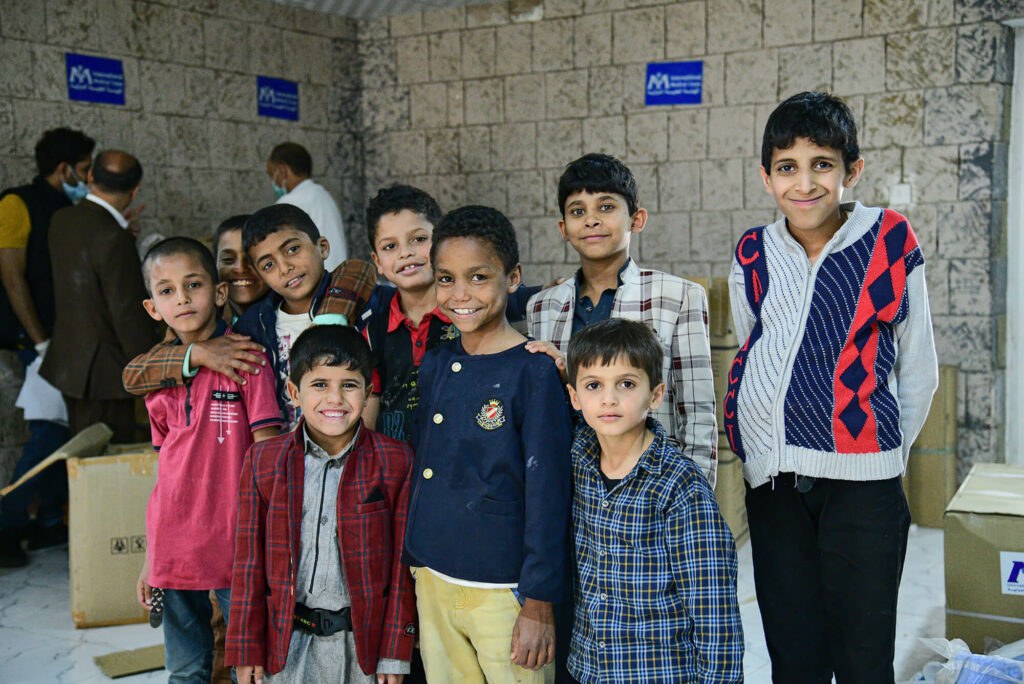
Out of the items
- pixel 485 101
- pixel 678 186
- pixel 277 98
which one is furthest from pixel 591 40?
pixel 277 98

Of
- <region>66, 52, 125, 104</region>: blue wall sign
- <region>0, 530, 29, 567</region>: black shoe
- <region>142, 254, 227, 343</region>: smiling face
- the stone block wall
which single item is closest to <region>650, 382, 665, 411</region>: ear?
<region>142, 254, 227, 343</region>: smiling face

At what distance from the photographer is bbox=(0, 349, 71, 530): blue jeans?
13.9 feet

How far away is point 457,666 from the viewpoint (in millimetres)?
1873

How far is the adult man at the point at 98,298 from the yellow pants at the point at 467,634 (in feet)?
8.60

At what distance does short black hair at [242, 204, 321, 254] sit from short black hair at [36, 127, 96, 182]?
99.0 inches

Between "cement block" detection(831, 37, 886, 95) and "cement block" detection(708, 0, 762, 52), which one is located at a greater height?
"cement block" detection(708, 0, 762, 52)

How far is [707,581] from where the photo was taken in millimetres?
1606

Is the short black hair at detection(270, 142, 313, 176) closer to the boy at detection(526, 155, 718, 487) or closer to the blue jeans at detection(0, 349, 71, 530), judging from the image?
the blue jeans at detection(0, 349, 71, 530)

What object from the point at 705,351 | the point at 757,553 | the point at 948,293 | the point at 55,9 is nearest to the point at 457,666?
the point at 757,553

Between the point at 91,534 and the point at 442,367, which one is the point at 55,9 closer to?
the point at 91,534

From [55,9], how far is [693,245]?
3713 millimetres

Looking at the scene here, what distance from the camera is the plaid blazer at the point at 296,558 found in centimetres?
196

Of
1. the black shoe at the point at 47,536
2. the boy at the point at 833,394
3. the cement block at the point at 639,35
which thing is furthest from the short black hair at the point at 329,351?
the cement block at the point at 639,35

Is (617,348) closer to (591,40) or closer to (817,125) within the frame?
(817,125)
